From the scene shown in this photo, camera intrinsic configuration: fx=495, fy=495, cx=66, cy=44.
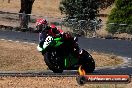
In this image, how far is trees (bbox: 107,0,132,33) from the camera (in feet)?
125

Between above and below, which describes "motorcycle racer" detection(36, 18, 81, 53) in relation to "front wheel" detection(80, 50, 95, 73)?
above

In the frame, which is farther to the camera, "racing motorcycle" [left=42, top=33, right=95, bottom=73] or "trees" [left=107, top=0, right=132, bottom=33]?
"trees" [left=107, top=0, right=132, bottom=33]

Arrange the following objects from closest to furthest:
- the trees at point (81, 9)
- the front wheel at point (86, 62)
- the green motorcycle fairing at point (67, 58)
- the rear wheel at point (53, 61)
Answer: the green motorcycle fairing at point (67, 58), the rear wheel at point (53, 61), the front wheel at point (86, 62), the trees at point (81, 9)

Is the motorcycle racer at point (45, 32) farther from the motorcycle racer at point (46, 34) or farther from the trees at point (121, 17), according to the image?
the trees at point (121, 17)

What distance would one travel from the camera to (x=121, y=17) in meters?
40.4

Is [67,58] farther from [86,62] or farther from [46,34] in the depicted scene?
[46,34]

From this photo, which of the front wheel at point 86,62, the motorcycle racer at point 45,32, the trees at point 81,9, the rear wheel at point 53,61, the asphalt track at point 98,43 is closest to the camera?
the motorcycle racer at point 45,32

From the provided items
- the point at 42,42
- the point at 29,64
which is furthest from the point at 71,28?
the point at 42,42

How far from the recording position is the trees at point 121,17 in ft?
125

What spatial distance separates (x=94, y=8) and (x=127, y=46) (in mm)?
13426

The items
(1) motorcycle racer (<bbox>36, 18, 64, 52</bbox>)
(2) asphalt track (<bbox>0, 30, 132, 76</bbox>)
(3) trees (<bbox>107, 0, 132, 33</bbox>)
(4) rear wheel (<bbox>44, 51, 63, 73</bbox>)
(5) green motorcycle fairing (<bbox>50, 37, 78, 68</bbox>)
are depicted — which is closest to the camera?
(1) motorcycle racer (<bbox>36, 18, 64, 52</bbox>)

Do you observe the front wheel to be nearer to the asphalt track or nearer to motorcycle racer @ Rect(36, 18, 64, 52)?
motorcycle racer @ Rect(36, 18, 64, 52)

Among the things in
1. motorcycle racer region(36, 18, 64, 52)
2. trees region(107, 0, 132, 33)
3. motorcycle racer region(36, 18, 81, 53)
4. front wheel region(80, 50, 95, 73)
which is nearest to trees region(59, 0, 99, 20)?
trees region(107, 0, 132, 33)

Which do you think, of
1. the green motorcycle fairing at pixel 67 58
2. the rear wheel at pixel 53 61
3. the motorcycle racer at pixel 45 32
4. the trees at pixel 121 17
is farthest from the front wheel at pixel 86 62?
the trees at pixel 121 17
